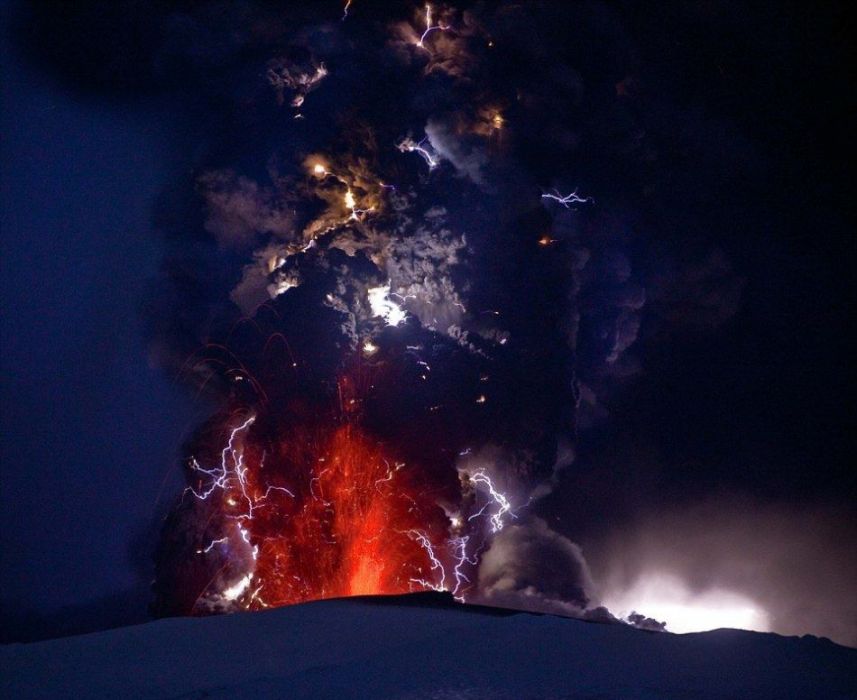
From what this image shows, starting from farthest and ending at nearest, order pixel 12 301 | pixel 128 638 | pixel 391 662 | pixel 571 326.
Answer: pixel 571 326 → pixel 12 301 → pixel 128 638 → pixel 391 662

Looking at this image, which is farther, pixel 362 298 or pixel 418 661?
pixel 362 298

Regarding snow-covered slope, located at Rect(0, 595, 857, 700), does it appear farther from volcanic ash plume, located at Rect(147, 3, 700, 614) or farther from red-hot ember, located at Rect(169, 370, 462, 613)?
volcanic ash plume, located at Rect(147, 3, 700, 614)

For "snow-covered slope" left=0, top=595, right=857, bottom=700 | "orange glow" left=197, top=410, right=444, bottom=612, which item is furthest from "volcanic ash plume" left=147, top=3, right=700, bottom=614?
"snow-covered slope" left=0, top=595, right=857, bottom=700

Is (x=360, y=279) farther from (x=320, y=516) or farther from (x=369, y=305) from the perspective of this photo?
(x=320, y=516)

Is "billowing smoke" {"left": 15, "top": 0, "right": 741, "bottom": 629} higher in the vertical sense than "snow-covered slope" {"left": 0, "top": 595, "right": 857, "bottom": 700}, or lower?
higher

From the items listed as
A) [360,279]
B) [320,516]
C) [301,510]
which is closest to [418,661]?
[320,516]

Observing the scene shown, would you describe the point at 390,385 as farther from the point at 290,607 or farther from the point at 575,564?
the point at 290,607

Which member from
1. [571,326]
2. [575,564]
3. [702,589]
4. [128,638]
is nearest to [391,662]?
[128,638]

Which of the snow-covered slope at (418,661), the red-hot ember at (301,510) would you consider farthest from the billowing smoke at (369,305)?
the snow-covered slope at (418,661)
